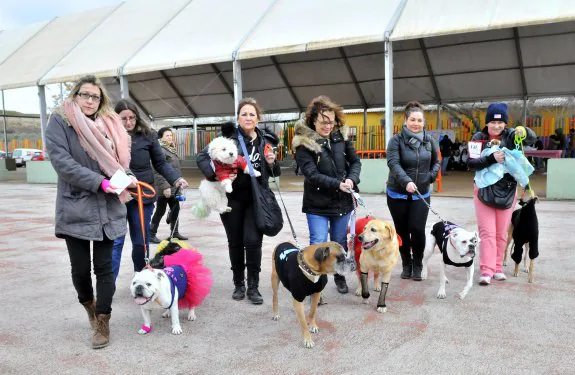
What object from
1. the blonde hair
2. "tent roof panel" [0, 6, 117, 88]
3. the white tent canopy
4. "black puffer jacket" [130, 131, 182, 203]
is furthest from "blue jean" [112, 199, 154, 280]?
"tent roof panel" [0, 6, 117, 88]

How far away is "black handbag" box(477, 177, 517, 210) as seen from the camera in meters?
4.60

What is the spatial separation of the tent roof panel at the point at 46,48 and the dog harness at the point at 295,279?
15820 mm

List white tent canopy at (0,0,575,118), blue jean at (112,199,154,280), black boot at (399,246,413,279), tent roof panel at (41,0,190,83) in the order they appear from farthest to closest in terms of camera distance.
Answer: tent roof panel at (41,0,190,83), white tent canopy at (0,0,575,118), black boot at (399,246,413,279), blue jean at (112,199,154,280)

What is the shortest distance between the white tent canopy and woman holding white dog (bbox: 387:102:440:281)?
6.47 metres

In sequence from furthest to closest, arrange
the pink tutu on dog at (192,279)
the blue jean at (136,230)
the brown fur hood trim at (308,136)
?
the blue jean at (136,230)
the brown fur hood trim at (308,136)
the pink tutu on dog at (192,279)

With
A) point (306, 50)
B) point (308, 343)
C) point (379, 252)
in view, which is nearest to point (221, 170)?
point (379, 252)

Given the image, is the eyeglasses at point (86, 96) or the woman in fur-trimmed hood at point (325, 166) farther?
the woman in fur-trimmed hood at point (325, 166)

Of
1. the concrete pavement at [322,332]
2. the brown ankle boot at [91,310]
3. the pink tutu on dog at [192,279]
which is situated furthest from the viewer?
the pink tutu on dog at [192,279]

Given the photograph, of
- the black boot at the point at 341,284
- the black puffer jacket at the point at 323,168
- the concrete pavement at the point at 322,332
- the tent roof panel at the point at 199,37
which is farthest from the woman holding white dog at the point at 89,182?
the tent roof panel at the point at 199,37

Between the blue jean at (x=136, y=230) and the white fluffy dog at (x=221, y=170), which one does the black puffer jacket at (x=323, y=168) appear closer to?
the white fluffy dog at (x=221, y=170)

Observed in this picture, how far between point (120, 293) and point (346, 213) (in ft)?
7.72

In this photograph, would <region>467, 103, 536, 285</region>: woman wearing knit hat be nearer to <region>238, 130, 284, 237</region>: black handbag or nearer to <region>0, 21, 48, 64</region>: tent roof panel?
<region>238, 130, 284, 237</region>: black handbag

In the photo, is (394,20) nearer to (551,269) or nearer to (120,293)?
(551,269)

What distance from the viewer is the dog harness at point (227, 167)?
405 centimetres
